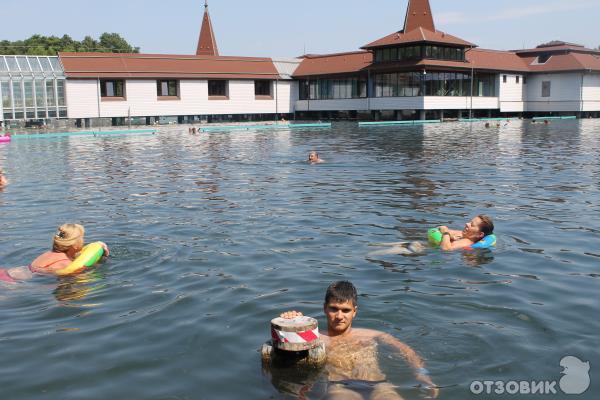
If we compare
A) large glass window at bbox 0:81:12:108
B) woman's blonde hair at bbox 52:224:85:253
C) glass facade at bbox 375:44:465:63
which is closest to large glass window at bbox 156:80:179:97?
large glass window at bbox 0:81:12:108

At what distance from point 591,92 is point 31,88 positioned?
49.2 metres

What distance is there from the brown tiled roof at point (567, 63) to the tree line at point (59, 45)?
51405 millimetres

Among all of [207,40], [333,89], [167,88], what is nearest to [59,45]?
[207,40]

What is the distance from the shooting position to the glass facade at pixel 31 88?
44.0 m

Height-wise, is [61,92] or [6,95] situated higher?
[61,92]

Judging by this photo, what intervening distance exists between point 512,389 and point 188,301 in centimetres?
364

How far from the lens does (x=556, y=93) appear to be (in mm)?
59812

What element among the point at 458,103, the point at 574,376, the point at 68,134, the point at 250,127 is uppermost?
the point at 458,103

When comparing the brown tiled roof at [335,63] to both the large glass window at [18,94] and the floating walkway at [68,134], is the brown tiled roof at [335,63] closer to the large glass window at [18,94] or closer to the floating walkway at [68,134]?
the floating walkway at [68,134]

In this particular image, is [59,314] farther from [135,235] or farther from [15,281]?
[135,235]

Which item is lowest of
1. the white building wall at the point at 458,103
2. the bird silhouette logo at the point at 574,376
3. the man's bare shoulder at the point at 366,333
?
the bird silhouette logo at the point at 574,376

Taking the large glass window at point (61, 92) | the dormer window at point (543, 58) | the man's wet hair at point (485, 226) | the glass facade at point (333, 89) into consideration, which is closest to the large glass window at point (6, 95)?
the large glass window at point (61, 92)

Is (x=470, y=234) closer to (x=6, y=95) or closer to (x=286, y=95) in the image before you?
(x=6, y=95)

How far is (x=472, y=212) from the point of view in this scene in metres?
12.2
